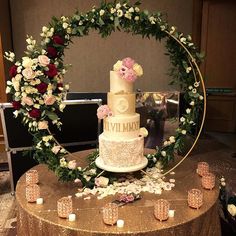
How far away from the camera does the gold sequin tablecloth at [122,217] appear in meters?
1.38

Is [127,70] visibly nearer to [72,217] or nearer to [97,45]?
[72,217]

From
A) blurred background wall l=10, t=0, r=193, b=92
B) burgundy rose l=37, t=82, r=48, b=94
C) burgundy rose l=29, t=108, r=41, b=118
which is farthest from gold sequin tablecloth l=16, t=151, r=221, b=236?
blurred background wall l=10, t=0, r=193, b=92

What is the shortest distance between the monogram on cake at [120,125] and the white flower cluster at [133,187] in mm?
110

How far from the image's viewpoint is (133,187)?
1762mm

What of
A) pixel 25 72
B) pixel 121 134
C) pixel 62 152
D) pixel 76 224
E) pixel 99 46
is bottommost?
pixel 76 224

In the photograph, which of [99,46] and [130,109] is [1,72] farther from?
[130,109]

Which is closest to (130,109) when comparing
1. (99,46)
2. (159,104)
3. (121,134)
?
(121,134)

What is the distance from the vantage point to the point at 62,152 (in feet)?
6.00

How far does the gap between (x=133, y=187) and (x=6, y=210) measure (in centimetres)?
163

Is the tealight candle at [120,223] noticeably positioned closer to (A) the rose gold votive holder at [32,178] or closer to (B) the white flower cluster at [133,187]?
(B) the white flower cluster at [133,187]

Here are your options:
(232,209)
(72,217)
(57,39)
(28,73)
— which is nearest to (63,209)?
(72,217)

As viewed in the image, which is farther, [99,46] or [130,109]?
[99,46]

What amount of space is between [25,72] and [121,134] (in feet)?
2.01

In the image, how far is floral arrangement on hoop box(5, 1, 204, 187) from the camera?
1.65 metres
